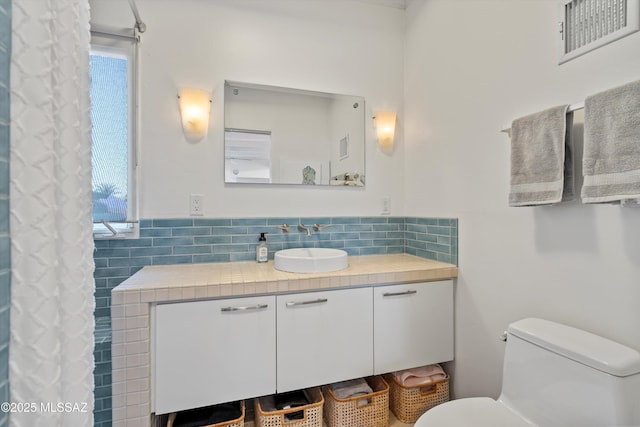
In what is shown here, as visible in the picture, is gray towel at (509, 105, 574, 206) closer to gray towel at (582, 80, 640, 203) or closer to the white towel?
gray towel at (582, 80, 640, 203)

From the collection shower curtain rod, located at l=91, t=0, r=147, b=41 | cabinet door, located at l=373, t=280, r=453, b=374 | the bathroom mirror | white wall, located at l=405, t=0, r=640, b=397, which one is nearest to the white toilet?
white wall, located at l=405, t=0, r=640, b=397

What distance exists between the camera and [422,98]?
6.79ft

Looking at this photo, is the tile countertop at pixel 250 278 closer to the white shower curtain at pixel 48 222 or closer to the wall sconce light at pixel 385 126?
the white shower curtain at pixel 48 222

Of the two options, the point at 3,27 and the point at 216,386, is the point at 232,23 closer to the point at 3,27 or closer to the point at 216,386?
the point at 3,27

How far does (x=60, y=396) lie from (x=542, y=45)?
203 centimetres

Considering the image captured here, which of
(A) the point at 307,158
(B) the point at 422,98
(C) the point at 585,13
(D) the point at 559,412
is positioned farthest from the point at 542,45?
(D) the point at 559,412

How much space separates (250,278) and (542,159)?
1372mm

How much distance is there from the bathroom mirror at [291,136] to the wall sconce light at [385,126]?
13 centimetres

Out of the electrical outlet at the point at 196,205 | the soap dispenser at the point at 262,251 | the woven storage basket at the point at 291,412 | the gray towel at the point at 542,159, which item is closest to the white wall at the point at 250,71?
the electrical outlet at the point at 196,205

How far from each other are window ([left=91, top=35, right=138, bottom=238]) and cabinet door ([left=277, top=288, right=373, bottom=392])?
3.44 feet

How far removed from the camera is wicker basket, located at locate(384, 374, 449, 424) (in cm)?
172

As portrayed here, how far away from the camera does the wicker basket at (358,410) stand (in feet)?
5.24

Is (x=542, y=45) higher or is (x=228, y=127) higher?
(x=542, y=45)

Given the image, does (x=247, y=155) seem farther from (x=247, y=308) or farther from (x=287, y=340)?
(x=287, y=340)
